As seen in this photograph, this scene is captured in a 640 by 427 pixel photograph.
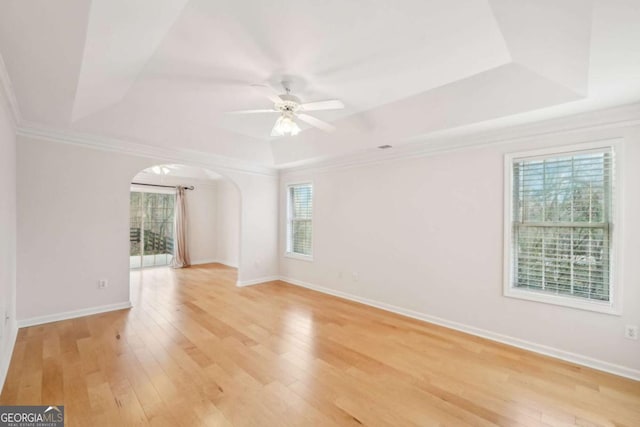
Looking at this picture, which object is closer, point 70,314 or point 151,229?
point 70,314

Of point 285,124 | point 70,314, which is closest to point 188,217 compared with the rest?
point 70,314

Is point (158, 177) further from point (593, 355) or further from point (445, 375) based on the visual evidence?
point (593, 355)

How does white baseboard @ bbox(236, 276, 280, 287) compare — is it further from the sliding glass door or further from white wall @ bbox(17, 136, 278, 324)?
the sliding glass door

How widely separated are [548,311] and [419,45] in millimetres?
2941

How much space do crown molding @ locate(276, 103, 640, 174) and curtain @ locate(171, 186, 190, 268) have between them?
14.8 ft

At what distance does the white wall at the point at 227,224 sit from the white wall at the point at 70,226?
3.46 meters

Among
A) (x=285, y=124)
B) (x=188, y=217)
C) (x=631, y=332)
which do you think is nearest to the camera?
(x=631, y=332)

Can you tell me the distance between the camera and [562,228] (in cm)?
286

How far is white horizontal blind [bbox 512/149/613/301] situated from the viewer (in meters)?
2.65

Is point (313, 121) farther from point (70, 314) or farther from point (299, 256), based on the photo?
point (70, 314)

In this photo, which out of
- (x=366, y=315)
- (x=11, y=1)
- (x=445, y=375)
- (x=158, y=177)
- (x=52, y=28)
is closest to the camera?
(x=11, y=1)

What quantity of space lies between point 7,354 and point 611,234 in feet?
18.7

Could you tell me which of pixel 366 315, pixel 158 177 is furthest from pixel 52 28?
pixel 158 177

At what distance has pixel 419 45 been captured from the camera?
2137 mm
